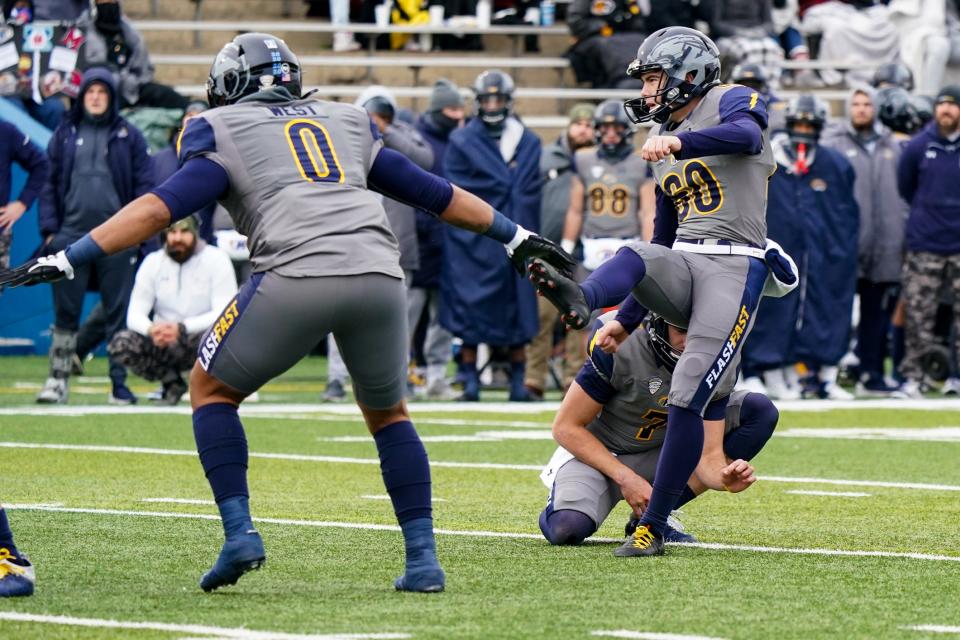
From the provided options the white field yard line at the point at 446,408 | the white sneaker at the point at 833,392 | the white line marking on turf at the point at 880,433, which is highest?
the white line marking on turf at the point at 880,433

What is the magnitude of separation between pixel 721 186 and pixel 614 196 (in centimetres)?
733

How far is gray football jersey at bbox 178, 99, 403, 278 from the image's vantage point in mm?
5336

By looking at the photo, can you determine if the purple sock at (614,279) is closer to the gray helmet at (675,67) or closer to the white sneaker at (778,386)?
the gray helmet at (675,67)

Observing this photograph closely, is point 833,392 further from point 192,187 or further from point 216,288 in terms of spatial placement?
point 192,187

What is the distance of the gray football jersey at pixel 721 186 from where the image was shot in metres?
6.55

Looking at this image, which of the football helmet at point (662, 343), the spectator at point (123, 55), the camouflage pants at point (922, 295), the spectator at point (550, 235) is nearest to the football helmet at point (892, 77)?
the camouflage pants at point (922, 295)

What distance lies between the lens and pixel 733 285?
644 centimetres

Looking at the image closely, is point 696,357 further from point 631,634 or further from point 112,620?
point 112,620

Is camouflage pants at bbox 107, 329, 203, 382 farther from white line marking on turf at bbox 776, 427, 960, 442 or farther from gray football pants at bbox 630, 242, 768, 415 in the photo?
gray football pants at bbox 630, 242, 768, 415

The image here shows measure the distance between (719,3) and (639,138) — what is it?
1734 millimetres

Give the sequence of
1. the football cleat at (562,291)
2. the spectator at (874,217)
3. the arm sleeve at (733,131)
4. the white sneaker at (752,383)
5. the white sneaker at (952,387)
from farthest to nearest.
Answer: the spectator at (874,217), the white sneaker at (952,387), the white sneaker at (752,383), the arm sleeve at (733,131), the football cleat at (562,291)

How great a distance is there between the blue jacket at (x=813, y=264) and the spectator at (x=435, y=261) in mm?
2202

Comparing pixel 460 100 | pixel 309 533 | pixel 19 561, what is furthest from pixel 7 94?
pixel 19 561

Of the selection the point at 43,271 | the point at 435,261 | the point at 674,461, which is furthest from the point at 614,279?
the point at 435,261
